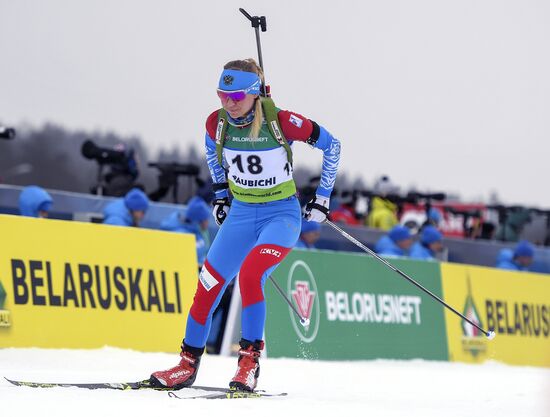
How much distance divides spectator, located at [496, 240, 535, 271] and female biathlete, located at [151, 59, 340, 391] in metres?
8.70

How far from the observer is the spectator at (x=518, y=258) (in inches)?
610

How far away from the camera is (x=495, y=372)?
1157cm

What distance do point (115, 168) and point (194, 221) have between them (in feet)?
4.58

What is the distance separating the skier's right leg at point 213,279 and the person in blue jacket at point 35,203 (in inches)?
158

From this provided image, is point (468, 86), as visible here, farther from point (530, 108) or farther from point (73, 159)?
point (73, 159)

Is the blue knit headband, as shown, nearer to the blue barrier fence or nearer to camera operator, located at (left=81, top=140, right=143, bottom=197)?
the blue barrier fence

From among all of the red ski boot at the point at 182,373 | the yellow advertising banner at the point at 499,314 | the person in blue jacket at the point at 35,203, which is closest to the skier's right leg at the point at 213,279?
the red ski boot at the point at 182,373

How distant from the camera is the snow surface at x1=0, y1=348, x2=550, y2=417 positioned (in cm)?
571

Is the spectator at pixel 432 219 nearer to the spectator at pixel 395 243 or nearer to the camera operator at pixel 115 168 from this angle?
the spectator at pixel 395 243

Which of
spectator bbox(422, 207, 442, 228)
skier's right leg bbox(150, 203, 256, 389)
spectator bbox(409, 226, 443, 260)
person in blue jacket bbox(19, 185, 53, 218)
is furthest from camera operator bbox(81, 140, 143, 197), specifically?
skier's right leg bbox(150, 203, 256, 389)

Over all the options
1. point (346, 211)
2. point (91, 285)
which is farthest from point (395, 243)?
point (91, 285)

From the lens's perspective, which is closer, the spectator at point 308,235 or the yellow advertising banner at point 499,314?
the spectator at point 308,235

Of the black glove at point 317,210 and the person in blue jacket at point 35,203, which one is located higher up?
the black glove at point 317,210

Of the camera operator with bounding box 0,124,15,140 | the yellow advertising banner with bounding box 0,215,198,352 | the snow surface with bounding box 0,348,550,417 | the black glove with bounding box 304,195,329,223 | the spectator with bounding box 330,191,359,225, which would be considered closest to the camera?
the snow surface with bounding box 0,348,550,417
